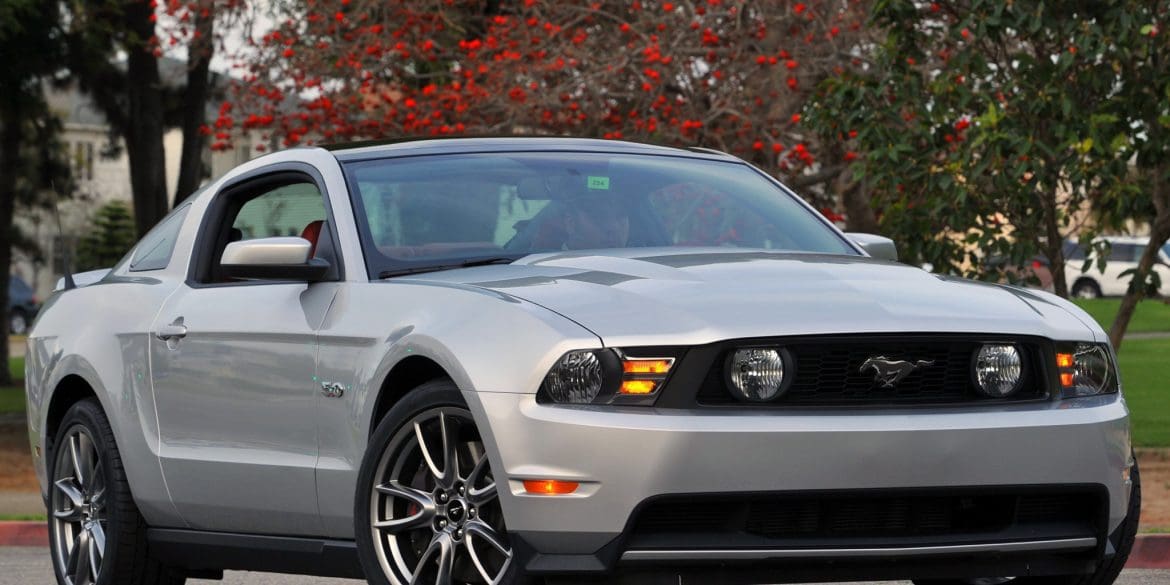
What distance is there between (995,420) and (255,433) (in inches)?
91.3

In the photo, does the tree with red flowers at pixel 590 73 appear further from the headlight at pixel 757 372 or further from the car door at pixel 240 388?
the headlight at pixel 757 372

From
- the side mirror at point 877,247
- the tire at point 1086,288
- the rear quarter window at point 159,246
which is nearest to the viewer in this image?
the side mirror at point 877,247

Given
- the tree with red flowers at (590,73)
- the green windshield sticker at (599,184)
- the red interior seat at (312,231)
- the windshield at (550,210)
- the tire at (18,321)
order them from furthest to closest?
the tire at (18,321), the tree with red flowers at (590,73), the red interior seat at (312,231), the green windshield sticker at (599,184), the windshield at (550,210)

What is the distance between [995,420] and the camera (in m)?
5.04

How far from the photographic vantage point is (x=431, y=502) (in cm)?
534

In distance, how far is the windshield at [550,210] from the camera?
245 inches

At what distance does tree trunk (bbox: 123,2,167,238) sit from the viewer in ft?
85.9

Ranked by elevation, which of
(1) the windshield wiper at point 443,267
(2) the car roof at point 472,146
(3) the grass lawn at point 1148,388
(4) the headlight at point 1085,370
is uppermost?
(2) the car roof at point 472,146

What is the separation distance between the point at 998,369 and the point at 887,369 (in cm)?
35

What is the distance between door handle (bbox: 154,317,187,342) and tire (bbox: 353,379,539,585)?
1451 mm

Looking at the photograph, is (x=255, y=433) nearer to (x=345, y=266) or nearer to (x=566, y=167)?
(x=345, y=266)

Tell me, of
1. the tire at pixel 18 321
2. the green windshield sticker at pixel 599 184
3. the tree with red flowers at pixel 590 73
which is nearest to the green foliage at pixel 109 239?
the tire at pixel 18 321

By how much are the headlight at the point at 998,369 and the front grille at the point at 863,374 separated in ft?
0.09

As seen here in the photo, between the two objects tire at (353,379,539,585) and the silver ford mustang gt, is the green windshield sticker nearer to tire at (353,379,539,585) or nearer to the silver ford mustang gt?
the silver ford mustang gt
